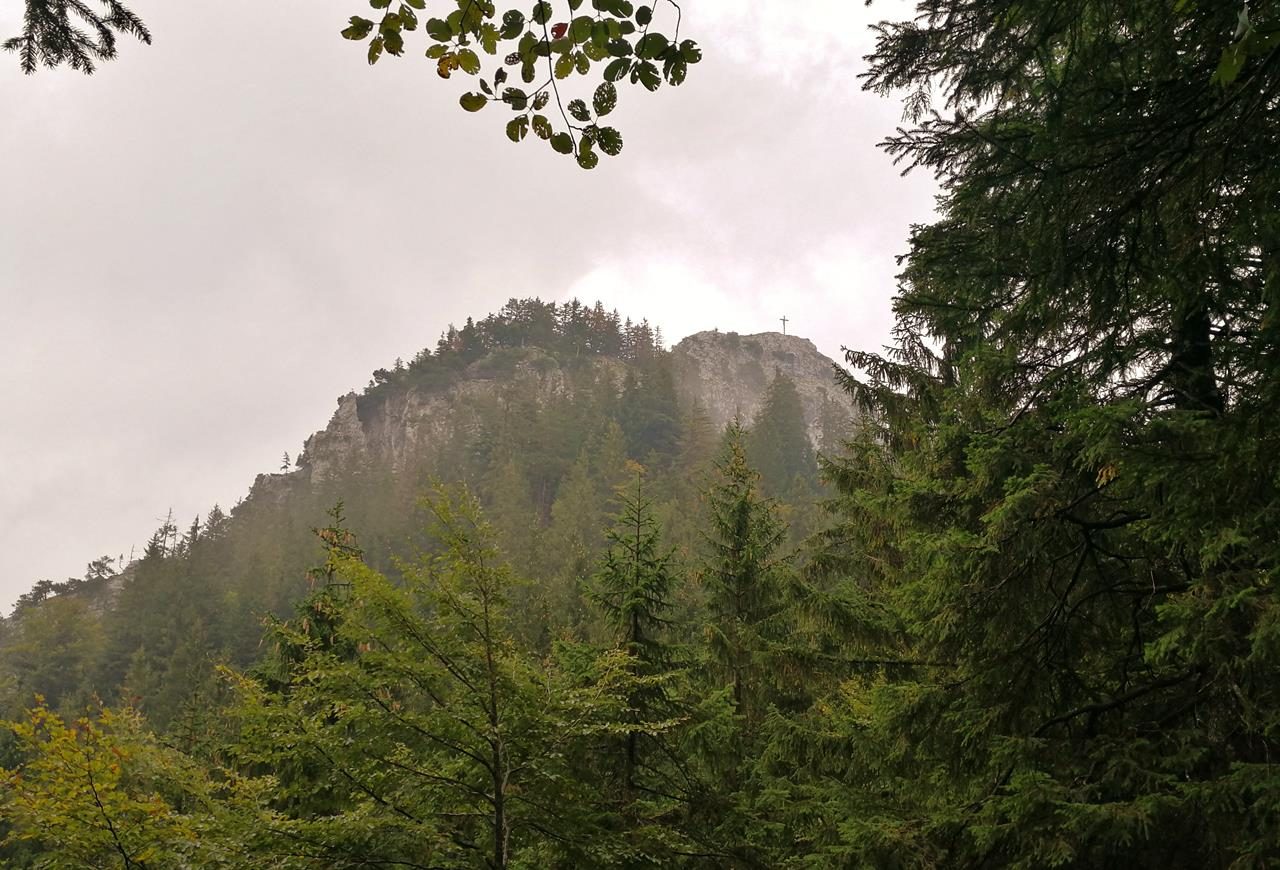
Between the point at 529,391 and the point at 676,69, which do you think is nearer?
A: the point at 676,69

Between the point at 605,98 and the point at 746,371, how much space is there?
116 meters

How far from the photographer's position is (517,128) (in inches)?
88.7

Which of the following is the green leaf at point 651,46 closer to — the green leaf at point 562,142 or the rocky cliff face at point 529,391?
the green leaf at point 562,142

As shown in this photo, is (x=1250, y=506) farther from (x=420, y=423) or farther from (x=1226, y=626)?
(x=420, y=423)

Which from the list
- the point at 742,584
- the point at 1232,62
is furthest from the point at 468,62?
the point at 742,584

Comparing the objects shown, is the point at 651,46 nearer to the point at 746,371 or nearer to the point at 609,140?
the point at 609,140

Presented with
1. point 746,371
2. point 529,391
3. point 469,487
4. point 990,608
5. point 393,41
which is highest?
point 746,371

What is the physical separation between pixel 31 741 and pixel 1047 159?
7164 millimetres

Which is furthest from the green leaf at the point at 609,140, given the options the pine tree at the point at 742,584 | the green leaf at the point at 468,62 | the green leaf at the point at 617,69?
the pine tree at the point at 742,584

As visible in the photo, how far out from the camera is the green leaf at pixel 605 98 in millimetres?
2146

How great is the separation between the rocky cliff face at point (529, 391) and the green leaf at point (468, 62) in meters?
92.0

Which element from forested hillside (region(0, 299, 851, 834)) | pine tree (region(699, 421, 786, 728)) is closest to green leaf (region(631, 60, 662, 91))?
pine tree (region(699, 421, 786, 728))

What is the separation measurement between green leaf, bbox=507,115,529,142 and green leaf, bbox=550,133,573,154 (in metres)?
0.11

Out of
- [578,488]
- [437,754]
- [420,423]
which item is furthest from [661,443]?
[437,754]
